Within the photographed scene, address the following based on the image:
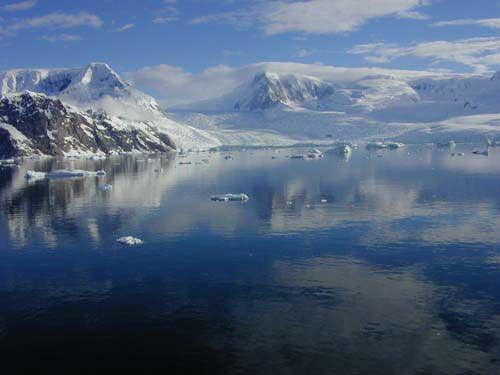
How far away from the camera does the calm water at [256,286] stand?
87.1 feet

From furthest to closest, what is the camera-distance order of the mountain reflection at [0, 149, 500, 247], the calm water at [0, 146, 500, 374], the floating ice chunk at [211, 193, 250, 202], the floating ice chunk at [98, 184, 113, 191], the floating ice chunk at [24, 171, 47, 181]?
1. the floating ice chunk at [24, 171, 47, 181]
2. the floating ice chunk at [98, 184, 113, 191]
3. the floating ice chunk at [211, 193, 250, 202]
4. the mountain reflection at [0, 149, 500, 247]
5. the calm water at [0, 146, 500, 374]

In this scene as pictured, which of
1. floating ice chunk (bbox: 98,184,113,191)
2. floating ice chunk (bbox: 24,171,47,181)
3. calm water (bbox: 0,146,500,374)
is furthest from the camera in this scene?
floating ice chunk (bbox: 24,171,47,181)

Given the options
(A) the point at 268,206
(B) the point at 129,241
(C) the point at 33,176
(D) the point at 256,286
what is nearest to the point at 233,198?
(A) the point at 268,206

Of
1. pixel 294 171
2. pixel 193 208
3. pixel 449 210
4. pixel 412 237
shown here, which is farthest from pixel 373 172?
pixel 412 237

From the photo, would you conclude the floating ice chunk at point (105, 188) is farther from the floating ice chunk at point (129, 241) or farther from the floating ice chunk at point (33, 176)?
the floating ice chunk at point (129, 241)

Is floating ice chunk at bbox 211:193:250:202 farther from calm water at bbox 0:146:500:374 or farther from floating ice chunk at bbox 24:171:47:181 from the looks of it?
floating ice chunk at bbox 24:171:47:181

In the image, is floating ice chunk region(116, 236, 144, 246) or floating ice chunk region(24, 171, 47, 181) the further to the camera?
floating ice chunk region(24, 171, 47, 181)

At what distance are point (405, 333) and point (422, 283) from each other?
28.4 feet

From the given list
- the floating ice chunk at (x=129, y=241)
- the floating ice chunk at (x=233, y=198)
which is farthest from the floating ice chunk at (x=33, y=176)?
the floating ice chunk at (x=129, y=241)

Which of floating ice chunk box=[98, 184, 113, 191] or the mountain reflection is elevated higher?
floating ice chunk box=[98, 184, 113, 191]

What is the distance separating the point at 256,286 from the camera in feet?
118

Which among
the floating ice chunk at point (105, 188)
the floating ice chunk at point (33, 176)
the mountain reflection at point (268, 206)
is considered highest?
the floating ice chunk at point (33, 176)

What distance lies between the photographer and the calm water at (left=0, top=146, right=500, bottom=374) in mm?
26547

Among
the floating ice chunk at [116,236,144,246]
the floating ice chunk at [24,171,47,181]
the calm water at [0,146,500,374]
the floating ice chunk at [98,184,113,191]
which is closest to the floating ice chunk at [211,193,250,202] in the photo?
the calm water at [0,146,500,374]
